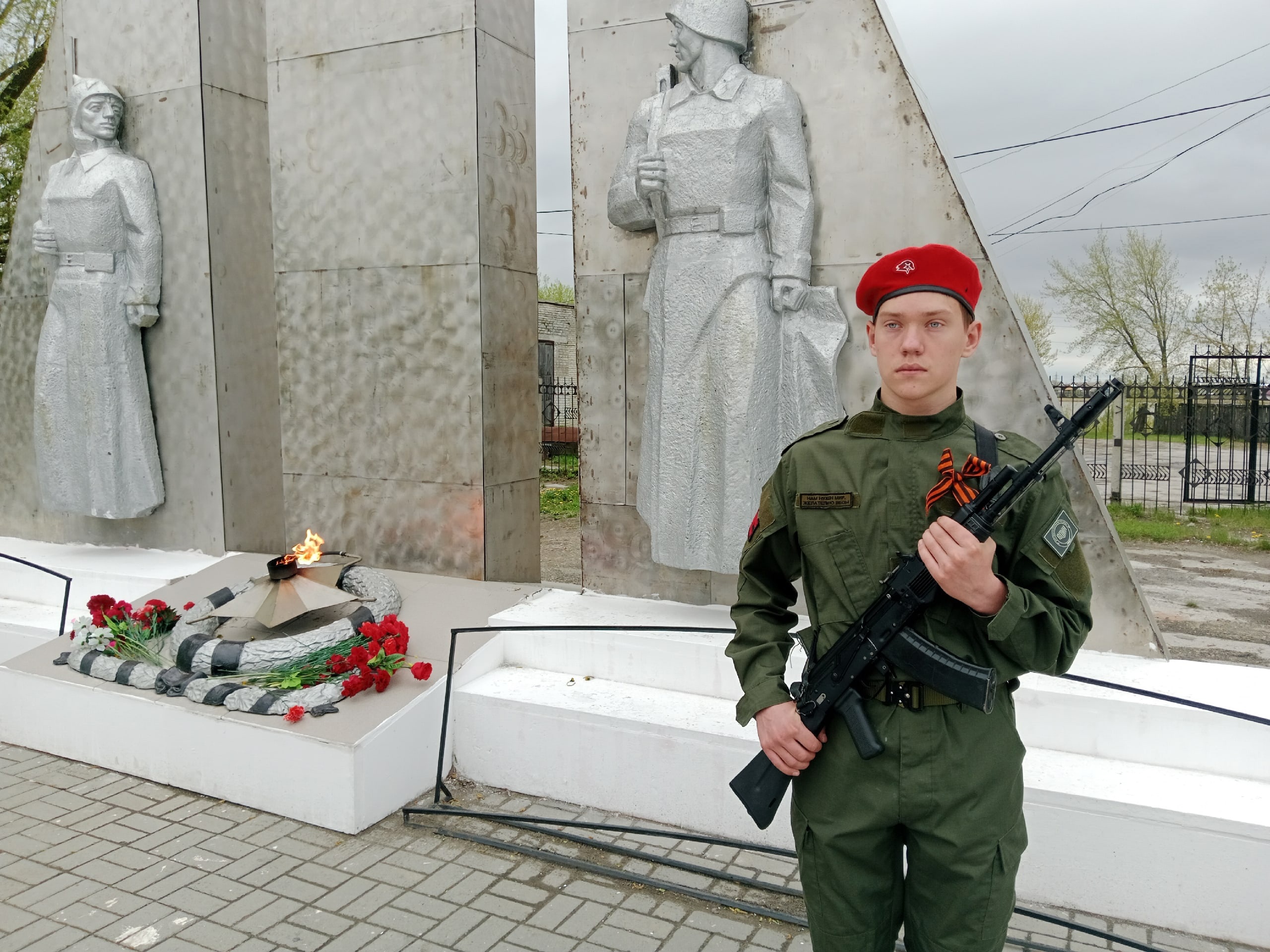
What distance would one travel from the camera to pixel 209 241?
6.05 metres

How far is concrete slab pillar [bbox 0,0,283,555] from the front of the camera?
608 centimetres

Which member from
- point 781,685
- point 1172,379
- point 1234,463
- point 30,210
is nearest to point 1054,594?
point 781,685

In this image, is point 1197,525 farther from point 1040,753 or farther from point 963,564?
point 963,564

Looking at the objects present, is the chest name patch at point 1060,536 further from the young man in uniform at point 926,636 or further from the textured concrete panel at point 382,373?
the textured concrete panel at point 382,373

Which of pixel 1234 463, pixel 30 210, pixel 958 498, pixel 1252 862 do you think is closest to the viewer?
pixel 958 498

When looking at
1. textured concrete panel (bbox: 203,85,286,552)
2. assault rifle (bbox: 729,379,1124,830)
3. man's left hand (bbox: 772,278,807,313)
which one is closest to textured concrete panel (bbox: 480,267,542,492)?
textured concrete panel (bbox: 203,85,286,552)

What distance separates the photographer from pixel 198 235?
19.9 feet

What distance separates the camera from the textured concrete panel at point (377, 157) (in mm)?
5398

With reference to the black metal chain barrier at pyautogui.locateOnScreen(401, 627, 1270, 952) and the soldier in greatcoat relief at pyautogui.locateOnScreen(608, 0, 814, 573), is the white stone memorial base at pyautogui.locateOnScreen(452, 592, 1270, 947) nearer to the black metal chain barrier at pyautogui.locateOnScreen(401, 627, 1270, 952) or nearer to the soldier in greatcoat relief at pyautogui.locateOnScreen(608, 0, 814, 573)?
the black metal chain barrier at pyautogui.locateOnScreen(401, 627, 1270, 952)

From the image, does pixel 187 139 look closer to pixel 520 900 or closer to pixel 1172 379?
pixel 520 900

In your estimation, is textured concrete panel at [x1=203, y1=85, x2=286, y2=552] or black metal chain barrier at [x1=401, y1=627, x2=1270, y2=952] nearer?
black metal chain barrier at [x1=401, y1=627, x2=1270, y2=952]

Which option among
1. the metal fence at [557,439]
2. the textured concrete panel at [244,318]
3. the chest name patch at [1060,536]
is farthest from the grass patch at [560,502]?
the chest name patch at [1060,536]

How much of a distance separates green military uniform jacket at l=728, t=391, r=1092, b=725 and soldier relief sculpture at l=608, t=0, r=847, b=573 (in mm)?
2316

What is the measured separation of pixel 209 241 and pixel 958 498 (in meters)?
5.54
